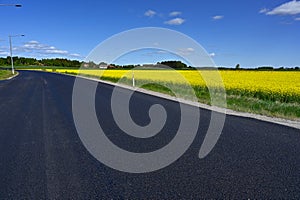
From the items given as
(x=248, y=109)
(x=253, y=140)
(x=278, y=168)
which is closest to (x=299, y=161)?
(x=278, y=168)

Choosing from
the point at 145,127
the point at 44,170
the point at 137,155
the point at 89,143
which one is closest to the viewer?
the point at 44,170

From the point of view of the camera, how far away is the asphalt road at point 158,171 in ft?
9.36

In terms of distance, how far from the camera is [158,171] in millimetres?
3469

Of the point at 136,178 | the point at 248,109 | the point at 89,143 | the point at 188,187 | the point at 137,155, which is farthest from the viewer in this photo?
the point at 248,109

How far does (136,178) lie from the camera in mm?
3248

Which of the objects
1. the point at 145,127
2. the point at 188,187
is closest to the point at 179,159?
the point at 188,187

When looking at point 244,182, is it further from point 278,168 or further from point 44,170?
point 44,170

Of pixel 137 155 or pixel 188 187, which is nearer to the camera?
pixel 188 187

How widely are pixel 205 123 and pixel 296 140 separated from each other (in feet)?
6.67

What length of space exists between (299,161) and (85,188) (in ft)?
10.00

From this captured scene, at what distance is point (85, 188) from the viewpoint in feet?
9.69

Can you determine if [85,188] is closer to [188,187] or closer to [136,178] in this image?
[136,178]

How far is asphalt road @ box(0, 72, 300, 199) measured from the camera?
2.85 metres

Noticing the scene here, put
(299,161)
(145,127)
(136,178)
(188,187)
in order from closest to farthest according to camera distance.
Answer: (188,187), (136,178), (299,161), (145,127)
